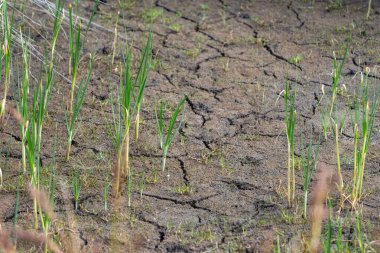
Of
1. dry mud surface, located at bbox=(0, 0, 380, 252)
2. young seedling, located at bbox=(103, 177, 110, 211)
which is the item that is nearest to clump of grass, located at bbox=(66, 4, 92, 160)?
dry mud surface, located at bbox=(0, 0, 380, 252)

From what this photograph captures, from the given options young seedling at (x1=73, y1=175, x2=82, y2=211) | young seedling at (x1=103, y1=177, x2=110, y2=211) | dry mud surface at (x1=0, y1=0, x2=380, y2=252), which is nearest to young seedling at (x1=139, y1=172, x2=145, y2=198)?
dry mud surface at (x1=0, y1=0, x2=380, y2=252)

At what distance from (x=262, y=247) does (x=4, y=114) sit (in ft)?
5.34

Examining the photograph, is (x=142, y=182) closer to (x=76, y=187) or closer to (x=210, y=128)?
(x=76, y=187)

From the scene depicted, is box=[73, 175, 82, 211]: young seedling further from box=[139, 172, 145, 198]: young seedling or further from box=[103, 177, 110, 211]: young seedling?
box=[139, 172, 145, 198]: young seedling

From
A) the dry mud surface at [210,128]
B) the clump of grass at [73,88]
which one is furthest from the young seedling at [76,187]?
the clump of grass at [73,88]

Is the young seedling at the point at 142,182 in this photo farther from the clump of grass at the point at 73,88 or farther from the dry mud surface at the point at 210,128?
the clump of grass at the point at 73,88

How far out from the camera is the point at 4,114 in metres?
4.25

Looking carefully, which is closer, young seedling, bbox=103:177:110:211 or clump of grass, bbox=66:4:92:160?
young seedling, bbox=103:177:110:211

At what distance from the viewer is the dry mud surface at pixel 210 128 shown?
11.0 feet

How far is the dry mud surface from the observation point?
3.36 meters

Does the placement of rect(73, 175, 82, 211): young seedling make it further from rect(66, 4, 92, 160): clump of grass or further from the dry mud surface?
rect(66, 4, 92, 160): clump of grass

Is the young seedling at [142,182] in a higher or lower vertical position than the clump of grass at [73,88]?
lower

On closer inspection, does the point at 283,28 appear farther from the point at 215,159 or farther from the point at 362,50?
the point at 215,159

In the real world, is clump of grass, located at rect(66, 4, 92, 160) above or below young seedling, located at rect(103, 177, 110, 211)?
above
